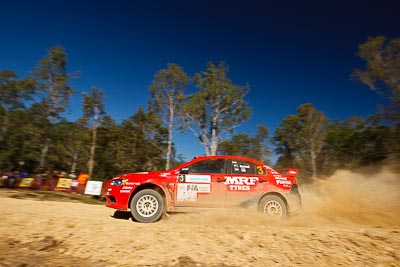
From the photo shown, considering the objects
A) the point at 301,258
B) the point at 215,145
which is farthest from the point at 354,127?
the point at 301,258

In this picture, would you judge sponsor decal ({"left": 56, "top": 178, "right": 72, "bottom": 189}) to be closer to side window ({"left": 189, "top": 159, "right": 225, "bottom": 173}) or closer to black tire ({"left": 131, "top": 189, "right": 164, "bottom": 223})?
black tire ({"left": 131, "top": 189, "right": 164, "bottom": 223})

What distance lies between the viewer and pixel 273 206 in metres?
5.80

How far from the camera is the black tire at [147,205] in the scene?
18.6ft

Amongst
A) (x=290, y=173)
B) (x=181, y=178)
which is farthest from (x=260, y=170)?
(x=181, y=178)

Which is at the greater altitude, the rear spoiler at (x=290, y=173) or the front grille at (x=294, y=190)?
the rear spoiler at (x=290, y=173)

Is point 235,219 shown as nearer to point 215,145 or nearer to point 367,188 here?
point 367,188

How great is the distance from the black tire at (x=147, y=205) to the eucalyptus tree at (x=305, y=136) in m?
31.1

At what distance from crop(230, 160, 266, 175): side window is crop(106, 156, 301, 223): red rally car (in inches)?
0.9

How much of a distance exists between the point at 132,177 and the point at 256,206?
112 inches

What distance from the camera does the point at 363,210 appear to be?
7.26m

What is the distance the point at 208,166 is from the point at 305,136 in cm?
3335

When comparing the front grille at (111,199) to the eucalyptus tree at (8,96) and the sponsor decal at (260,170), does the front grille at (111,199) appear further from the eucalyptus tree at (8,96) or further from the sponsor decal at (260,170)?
the eucalyptus tree at (8,96)

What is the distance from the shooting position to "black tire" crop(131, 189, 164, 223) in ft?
18.6

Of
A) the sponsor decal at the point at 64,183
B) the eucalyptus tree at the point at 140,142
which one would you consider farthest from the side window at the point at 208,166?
the eucalyptus tree at the point at 140,142
